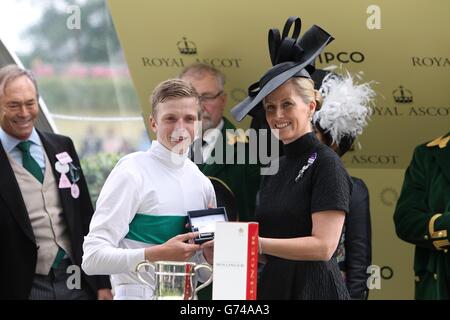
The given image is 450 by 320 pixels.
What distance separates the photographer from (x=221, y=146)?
178 inches

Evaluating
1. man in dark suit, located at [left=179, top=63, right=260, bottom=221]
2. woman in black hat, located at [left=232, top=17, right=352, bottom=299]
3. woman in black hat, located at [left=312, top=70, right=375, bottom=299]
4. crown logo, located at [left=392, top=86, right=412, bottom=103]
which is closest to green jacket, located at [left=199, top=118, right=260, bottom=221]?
man in dark suit, located at [left=179, top=63, right=260, bottom=221]

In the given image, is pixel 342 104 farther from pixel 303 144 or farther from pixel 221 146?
pixel 221 146

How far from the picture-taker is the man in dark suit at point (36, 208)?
4.20 metres

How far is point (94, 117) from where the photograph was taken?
17.3 feet

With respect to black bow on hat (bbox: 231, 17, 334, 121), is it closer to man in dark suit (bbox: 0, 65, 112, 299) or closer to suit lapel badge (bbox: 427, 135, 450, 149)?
suit lapel badge (bbox: 427, 135, 450, 149)

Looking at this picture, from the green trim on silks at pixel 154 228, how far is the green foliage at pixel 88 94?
222 cm

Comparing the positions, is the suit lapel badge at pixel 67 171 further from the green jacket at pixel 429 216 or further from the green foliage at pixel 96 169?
the green jacket at pixel 429 216

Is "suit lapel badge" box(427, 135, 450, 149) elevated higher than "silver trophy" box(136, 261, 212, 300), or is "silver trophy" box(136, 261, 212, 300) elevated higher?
"suit lapel badge" box(427, 135, 450, 149)

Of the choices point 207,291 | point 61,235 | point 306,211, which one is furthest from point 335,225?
point 61,235

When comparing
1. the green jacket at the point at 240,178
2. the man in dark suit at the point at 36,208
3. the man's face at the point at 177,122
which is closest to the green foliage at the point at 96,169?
the man in dark suit at the point at 36,208

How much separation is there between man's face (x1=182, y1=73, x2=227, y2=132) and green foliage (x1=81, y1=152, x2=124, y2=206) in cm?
81

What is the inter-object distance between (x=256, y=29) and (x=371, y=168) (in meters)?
1.00

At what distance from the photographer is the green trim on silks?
2.92m

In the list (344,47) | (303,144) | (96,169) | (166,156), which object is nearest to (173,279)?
(166,156)
